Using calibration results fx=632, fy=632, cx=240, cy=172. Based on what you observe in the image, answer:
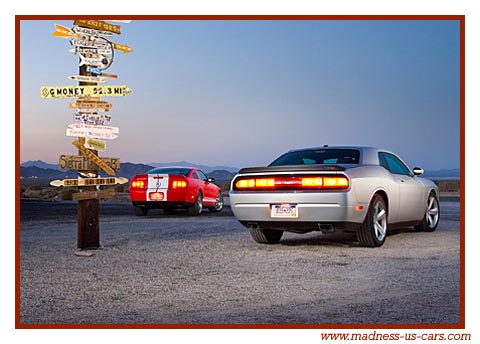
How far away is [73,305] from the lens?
551 centimetres

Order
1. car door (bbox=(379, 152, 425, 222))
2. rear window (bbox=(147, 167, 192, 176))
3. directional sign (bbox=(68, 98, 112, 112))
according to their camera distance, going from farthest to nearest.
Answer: rear window (bbox=(147, 167, 192, 176)) < car door (bbox=(379, 152, 425, 222)) < directional sign (bbox=(68, 98, 112, 112))

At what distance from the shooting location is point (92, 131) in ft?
29.5

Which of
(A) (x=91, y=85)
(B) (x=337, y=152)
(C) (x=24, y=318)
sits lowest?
(C) (x=24, y=318)

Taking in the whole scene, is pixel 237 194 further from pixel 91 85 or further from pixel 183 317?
pixel 183 317

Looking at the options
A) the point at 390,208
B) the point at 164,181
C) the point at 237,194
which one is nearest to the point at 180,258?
the point at 237,194

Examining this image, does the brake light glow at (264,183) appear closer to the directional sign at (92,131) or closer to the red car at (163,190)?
the directional sign at (92,131)

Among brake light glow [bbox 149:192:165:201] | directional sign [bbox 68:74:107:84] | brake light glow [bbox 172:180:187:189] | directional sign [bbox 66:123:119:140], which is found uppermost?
directional sign [bbox 68:74:107:84]

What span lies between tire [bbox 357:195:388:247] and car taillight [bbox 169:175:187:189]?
739 centimetres

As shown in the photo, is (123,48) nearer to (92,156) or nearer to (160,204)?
(92,156)

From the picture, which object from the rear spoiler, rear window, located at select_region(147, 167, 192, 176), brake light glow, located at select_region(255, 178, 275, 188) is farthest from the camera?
rear window, located at select_region(147, 167, 192, 176)

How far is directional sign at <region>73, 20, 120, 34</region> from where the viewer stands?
8969mm

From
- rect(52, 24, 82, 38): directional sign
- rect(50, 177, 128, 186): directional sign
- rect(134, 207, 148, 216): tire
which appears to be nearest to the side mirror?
rect(50, 177, 128, 186): directional sign

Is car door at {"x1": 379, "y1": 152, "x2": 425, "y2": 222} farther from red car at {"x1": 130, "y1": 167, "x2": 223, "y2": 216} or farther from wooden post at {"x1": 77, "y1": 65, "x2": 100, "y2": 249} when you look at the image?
red car at {"x1": 130, "y1": 167, "x2": 223, "y2": 216}
